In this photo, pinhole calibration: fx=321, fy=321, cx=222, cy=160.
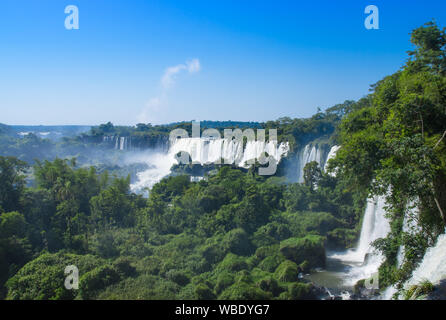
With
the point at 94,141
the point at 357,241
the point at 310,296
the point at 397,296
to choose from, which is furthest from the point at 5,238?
the point at 94,141

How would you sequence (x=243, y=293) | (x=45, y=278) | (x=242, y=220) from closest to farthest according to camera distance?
(x=243, y=293), (x=45, y=278), (x=242, y=220)

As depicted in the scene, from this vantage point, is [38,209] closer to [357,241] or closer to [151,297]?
[151,297]

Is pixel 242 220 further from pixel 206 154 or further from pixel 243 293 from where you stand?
pixel 206 154

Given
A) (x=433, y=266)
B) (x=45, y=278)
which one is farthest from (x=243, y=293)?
(x=45, y=278)

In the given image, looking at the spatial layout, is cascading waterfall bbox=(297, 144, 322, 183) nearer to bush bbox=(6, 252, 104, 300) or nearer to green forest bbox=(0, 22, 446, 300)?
green forest bbox=(0, 22, 446, 300)

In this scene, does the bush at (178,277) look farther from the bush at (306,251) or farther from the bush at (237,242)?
the bush at (306,251)

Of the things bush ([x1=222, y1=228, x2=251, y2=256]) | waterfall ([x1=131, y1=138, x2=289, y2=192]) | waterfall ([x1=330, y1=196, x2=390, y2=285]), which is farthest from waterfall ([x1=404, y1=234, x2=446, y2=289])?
waterfall ([x1=131, y1=138, x2=289, y2=192])

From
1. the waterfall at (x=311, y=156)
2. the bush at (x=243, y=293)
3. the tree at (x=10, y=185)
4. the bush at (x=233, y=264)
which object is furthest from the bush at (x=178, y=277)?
the waterfall at (x=311, y=156)
